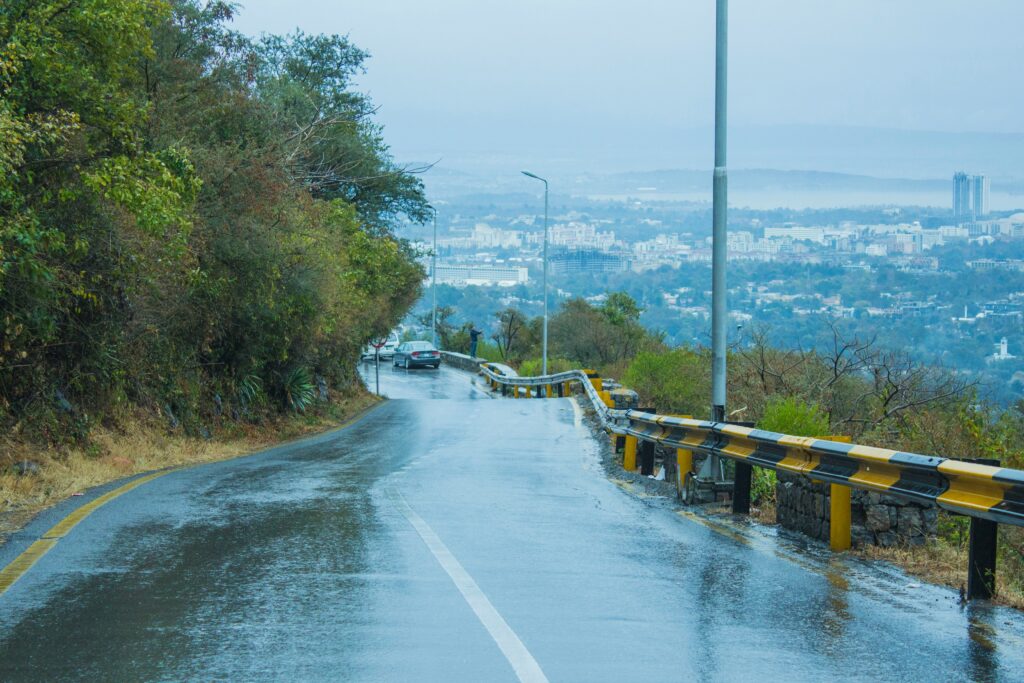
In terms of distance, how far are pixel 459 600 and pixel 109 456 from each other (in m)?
12.1

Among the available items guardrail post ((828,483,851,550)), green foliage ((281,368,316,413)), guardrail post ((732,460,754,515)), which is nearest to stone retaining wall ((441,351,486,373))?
green foliage ((281,368,316,413))

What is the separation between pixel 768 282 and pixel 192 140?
96307mm

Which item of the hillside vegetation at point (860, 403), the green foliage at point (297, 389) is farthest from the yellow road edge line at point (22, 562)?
the green foliage at point (297, 389)

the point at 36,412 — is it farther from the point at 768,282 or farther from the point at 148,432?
the point at 768,282

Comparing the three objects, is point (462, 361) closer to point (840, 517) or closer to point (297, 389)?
point (297, 389)

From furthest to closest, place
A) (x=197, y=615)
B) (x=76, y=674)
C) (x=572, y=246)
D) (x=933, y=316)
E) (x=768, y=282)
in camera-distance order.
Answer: (x=572, y=246)
(x=768, y=282)
(x=933, y=316)
(x=197, y=615)
(x=76, y=674)

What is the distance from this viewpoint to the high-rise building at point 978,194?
13712cm

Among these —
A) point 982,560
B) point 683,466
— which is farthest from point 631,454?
point 982,560

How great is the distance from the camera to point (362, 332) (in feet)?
139

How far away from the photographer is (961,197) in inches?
5551

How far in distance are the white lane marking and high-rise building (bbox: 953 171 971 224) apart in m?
132

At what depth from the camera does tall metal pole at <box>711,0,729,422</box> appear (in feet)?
49.4

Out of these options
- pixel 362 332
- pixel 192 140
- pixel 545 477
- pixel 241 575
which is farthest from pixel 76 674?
pixel 362 332

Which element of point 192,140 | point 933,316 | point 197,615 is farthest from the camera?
point 933,316
